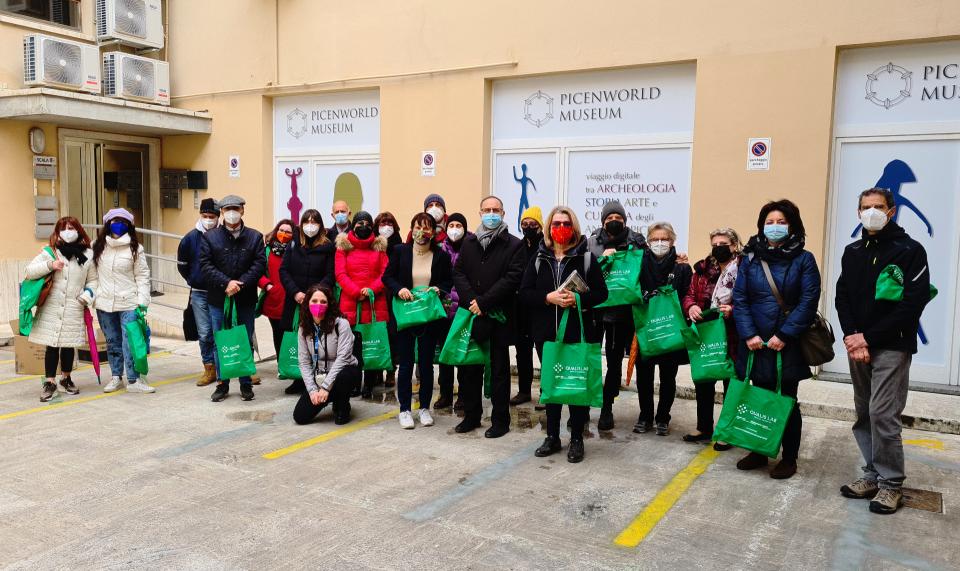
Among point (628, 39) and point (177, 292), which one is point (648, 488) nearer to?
point (628, 39)

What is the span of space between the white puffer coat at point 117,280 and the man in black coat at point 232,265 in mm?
730

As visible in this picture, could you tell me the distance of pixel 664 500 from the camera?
4879mm

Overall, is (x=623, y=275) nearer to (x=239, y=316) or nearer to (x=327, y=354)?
(x=327, y=354)

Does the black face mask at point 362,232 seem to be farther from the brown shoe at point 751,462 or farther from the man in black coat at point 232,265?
the brown shoe at point 751,462

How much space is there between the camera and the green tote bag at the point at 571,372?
18.2 feet

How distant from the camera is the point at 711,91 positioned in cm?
873

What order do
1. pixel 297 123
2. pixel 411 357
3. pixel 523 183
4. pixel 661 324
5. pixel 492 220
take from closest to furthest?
pixel 661 324, pixel 492 220, pixel 411 357, pixel 523 183, pixel 297 123

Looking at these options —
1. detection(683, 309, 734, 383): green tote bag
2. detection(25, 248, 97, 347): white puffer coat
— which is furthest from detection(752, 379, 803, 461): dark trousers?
detection(25, 248, 97, 347): white puffer coat

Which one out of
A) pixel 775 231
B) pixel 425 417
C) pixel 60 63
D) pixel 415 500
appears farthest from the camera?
pixel 60 63

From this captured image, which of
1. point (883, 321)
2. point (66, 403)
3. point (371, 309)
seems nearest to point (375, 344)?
point (371, 309)

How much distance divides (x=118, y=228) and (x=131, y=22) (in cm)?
646

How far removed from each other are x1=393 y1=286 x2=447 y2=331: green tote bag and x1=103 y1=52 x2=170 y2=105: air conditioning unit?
834 cm

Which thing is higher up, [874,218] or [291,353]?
[874,218]

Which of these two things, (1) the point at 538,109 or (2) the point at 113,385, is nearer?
(2) the point at 113,385
